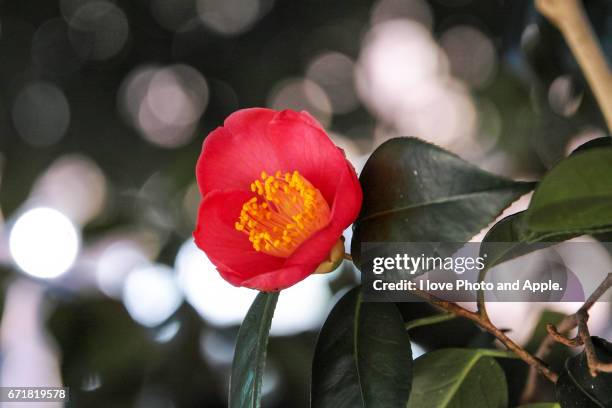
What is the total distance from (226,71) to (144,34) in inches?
6.0

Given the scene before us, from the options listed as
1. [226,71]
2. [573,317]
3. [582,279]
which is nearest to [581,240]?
[582,279]

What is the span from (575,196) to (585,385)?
0.12 metres

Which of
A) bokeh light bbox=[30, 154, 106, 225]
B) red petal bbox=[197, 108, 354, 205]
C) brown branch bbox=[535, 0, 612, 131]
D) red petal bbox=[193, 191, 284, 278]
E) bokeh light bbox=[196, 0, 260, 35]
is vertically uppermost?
brown branch bbox=[535, 0, 612, 131]

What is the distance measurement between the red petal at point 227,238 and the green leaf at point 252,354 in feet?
0.07

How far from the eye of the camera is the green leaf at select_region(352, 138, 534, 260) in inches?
13.1

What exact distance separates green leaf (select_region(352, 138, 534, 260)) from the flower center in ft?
0.17

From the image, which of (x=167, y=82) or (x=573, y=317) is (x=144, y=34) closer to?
(x=167, y=82)

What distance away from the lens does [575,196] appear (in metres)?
0.29

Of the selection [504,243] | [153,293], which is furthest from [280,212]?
[153,293]

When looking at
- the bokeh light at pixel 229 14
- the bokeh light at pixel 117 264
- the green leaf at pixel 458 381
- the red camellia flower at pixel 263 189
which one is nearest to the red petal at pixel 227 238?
the red camellia flower at pixel 263 189

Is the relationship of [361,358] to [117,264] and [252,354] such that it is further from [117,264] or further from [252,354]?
[117,264]

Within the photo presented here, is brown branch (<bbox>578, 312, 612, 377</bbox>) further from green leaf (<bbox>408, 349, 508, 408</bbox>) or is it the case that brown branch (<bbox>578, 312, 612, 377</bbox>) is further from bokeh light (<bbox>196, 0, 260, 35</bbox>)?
bokeh light (<bbox>196, 0, 260, 35</bbox>)

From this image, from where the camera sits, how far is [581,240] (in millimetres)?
685

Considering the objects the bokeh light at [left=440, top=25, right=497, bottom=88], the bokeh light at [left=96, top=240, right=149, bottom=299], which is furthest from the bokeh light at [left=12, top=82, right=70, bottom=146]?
the bokeh light at [left=440, top=25, right=497, bottom=88]
